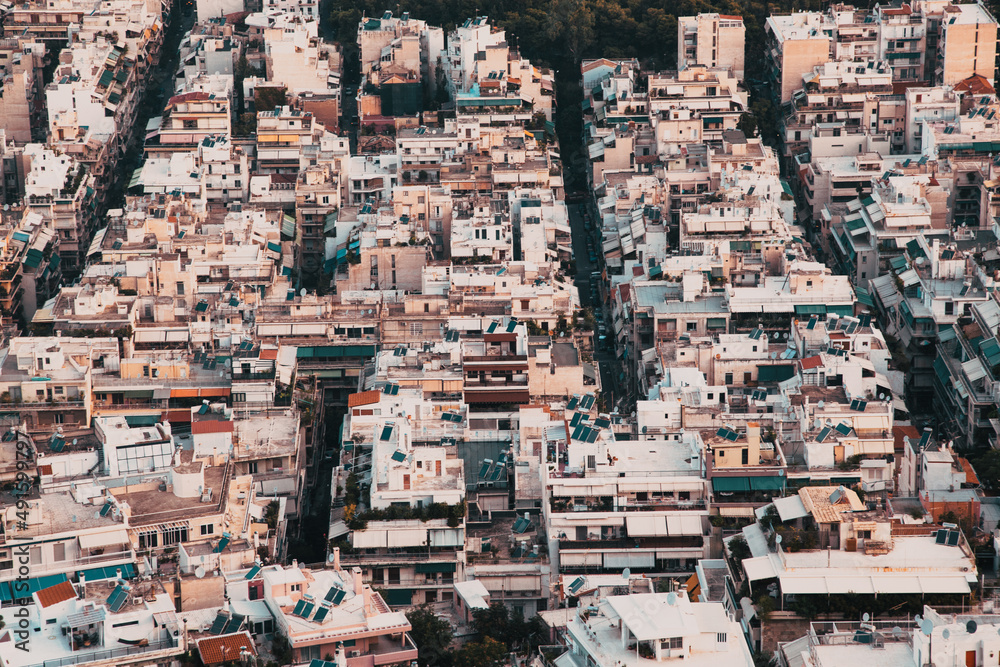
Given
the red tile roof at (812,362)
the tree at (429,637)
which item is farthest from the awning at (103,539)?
the red tile roof at (812,362)

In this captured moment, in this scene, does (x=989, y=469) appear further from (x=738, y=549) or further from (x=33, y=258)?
(x=33, y=258)

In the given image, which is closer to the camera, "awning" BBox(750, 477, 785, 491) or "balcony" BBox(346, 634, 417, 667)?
"balcony" BBox(346, 634, 417, 667)

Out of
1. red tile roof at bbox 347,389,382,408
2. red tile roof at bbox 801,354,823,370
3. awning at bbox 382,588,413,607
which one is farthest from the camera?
red tile roof at bbox 801,354,823,370

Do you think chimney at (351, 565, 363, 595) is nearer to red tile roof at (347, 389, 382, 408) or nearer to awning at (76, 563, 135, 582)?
awning at (76, 563, 135, 582)

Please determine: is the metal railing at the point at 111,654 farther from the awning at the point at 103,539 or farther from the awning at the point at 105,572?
the awning at the point at 103,539

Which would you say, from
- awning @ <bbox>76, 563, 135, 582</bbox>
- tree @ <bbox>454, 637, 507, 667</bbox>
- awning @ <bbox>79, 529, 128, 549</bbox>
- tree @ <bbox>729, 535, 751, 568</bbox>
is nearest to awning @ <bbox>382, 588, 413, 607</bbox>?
tree @ <bbox>454, 637, 507, 667</bbox>

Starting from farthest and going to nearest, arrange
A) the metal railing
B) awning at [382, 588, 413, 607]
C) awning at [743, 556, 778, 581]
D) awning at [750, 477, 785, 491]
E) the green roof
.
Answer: the green roof, awning at [750, 477, 785, 491], awning at [382, 588, 413, 607], awning at [743, 556, 778, 581], the metal railing
